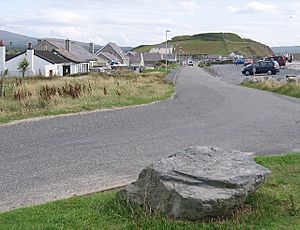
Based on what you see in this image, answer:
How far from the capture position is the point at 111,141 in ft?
39.6

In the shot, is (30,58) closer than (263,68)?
Yes

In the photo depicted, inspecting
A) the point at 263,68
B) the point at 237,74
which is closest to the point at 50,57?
the point at 237,74

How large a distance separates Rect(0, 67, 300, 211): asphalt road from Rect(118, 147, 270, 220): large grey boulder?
5.38ft

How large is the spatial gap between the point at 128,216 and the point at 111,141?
6.41 m

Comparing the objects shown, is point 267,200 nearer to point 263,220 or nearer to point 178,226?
point 263,220

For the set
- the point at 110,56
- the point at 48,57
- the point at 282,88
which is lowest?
the point at 282,88

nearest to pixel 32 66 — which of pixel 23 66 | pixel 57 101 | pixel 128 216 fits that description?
pixel 23 66

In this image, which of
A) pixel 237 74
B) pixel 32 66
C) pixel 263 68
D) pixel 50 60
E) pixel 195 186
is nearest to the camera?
pixel 195 186

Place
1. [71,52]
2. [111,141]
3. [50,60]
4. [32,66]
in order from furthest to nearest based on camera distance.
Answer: [71,52] < [50,60] < [32,66] < [111,141]

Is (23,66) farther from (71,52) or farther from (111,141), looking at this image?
(111,141)

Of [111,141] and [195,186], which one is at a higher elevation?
[195,186]

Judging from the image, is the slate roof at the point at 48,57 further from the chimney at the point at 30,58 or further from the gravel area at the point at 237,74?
the gravel area at the point at 237,74

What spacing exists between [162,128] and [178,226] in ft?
29.9

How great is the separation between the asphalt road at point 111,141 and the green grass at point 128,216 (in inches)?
29.8
